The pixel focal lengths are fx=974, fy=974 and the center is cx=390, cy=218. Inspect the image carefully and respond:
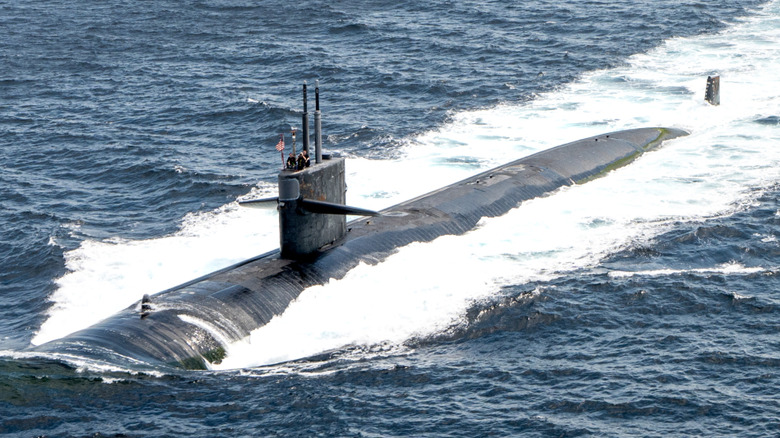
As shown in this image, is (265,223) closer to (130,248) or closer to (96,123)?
(130,248)

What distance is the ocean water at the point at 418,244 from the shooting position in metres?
23.5

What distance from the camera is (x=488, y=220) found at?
37.0 m

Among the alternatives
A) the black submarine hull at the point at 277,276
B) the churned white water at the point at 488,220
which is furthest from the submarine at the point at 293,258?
the churned white water at the point at 488,220

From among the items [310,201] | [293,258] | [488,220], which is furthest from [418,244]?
[310,201]

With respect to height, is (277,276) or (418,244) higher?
(418,244)

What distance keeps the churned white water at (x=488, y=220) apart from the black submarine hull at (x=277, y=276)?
484 millimetres

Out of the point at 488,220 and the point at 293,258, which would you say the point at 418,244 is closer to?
the point at 488,220

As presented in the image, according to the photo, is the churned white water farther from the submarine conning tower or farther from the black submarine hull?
the submarine conning tower

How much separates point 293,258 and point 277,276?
138 centimetres

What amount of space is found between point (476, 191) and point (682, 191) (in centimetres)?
862

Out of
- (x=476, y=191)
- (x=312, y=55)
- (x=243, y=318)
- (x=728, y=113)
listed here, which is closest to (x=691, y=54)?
(x=728, y=113)

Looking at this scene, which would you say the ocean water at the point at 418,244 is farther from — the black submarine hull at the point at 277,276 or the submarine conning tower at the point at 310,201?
the submarine conning tower at the point at 310,201

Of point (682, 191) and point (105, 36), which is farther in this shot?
point (105, 36)

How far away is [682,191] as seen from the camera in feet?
131
